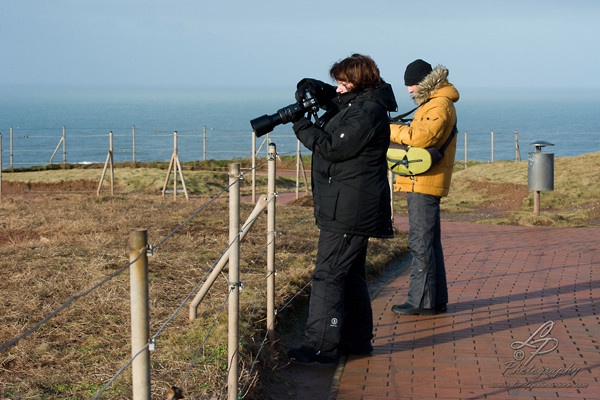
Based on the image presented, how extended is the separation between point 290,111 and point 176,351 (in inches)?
56.2

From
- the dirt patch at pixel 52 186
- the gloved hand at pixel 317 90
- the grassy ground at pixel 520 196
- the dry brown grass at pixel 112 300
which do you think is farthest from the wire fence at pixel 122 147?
the gloved hand at pixel 317 90

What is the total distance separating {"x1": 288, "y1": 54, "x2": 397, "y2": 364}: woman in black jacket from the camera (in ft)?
13.3

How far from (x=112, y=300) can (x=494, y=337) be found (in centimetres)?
254

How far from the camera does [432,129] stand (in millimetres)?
5105

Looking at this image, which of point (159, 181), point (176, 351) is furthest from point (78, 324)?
point (159, 181)

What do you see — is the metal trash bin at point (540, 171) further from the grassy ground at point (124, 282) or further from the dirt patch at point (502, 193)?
the dirt patch at point (502, 193)

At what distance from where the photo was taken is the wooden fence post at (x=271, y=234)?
424cm

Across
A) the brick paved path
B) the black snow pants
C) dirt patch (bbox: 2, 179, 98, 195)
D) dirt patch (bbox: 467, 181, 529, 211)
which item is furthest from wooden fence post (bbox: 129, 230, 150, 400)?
dirt patch (bbox: 2, 179, 98, 195)

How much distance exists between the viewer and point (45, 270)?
609 centimetres

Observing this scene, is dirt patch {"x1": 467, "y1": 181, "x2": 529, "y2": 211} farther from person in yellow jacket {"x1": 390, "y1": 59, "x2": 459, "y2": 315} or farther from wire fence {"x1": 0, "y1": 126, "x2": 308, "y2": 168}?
wire fence {"x1": 0, "y1": 126, "x2": 308, "y2": 168}

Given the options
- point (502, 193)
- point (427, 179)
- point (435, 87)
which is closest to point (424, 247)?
point (427, 179)

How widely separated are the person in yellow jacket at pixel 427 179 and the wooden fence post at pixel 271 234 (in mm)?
1256

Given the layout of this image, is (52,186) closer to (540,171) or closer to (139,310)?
(540,171)

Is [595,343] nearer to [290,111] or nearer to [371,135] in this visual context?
[371,135]
